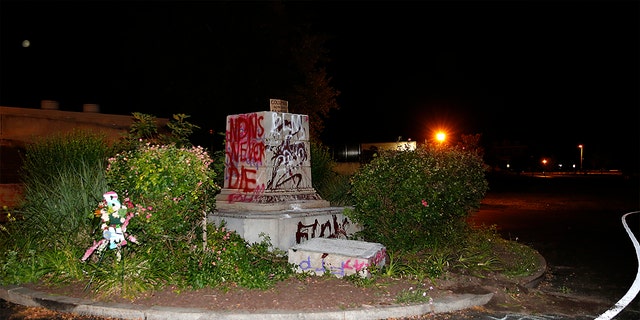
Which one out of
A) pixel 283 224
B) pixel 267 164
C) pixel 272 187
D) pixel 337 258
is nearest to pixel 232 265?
pixel 337 258

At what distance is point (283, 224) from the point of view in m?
8.12

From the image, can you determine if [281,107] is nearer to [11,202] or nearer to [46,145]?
[46,145]

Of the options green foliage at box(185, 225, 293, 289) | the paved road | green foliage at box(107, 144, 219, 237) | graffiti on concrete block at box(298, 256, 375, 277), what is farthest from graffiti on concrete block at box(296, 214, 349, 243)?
the paved road

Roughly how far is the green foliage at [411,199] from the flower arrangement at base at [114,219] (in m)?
3.95

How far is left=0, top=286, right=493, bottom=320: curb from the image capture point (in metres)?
5.49

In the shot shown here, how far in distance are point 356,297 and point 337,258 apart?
0.93 metres

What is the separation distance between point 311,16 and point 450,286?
1859 centimetres

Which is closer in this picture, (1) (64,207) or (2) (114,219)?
(2) (114,219)

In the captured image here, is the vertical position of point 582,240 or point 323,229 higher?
point 323,229

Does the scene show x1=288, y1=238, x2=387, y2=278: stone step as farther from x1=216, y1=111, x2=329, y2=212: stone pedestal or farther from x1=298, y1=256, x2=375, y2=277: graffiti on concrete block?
x1=216, y1=111, x2=329, y2=212: stone pedestal

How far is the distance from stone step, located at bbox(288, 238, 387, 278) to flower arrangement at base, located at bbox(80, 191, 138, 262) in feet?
7.29

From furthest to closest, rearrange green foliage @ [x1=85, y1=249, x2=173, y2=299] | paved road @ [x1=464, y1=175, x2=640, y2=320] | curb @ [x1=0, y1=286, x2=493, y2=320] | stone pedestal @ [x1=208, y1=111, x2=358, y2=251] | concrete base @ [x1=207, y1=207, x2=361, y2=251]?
stone pedestal @ [x1=208, y1=111, x2=358, y2=251]
concrete base @ [x1=207, y1=207, x2=361, y2=251]
paved road @ [x1=464, y1=175, x2=640, y2=320]
green foliage @ [x1=85, y1=249, x2=173, y2=299]
curb @ [x1=0, y1=286, x2=493, y2=320]

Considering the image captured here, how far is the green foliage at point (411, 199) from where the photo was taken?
27.4 ft

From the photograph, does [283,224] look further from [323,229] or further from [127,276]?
[127,276]
